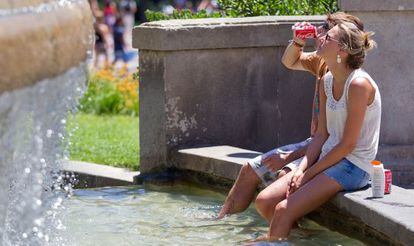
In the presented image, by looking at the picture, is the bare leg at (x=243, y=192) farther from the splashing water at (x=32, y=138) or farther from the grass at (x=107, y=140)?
the splashing water at (x=32, y=138)

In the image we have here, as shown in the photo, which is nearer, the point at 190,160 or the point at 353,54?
the point at 353,54

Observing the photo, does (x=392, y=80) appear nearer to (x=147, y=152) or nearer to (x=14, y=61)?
(x=147, y=152)

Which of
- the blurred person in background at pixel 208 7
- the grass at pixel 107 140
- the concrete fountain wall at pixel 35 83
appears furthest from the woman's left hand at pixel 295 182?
the blurred person in background at pixel 208 7

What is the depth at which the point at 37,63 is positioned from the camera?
11.6ft

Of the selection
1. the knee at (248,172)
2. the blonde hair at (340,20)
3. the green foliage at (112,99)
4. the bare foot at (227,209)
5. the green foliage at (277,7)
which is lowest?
the green foliage at (112,99)

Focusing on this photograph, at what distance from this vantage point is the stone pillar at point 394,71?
714 cm

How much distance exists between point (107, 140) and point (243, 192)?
4.27 m

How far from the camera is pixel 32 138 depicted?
3.83 metres

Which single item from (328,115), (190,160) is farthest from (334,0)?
(328,115)

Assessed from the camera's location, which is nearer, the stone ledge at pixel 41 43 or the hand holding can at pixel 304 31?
the stone ledge at pixel 41 43

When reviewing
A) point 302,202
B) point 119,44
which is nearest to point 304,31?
point 302,202

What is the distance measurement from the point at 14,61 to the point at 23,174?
78cm

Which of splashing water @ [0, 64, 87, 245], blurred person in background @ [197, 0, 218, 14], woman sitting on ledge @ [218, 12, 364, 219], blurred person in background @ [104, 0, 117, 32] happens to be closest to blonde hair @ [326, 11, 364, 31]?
woman sitting on ledge @ [218, 12, 364, 219]

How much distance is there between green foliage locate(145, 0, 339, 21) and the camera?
8.68 metres
